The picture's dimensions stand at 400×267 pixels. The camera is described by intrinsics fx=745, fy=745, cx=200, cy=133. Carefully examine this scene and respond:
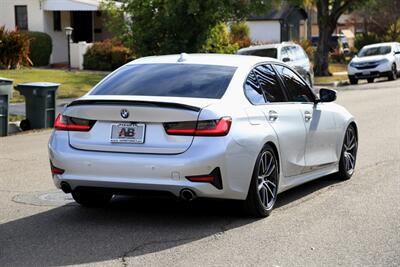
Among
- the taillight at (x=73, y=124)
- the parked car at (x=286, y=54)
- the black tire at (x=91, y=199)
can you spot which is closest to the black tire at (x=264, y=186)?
the black tire at (x=91, y=199)

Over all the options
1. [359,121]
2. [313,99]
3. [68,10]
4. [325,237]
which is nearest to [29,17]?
[68,10]

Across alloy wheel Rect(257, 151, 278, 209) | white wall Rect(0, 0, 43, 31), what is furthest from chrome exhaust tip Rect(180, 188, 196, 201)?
white wall Rect(0, 0, 43, 31)

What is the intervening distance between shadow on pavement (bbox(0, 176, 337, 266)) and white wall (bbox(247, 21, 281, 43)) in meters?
45.5

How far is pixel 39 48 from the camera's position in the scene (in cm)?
3372

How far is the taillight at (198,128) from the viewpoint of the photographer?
6480 millimetres

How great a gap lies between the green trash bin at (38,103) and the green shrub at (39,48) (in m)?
18.5

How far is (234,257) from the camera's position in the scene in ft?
19.0

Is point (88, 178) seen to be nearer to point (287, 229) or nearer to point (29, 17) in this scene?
point (287, 229)

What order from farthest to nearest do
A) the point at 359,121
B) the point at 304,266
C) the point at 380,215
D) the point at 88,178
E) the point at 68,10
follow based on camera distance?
1. the point at 68,10
2. the point at 359,121
3. the point at 380,215
4. the point at 88,178
5. the point at 304,266

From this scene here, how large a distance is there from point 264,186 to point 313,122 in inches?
59.1

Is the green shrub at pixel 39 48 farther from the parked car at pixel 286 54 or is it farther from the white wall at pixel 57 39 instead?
the parked car at pixel 286 54

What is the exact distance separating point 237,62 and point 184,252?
→ 2.40 meters

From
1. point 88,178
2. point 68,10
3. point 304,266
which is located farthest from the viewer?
point 68,10

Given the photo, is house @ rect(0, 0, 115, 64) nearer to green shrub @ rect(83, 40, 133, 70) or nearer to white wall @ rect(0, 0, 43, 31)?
white wall @ rect(0, 0, 43, 31)
